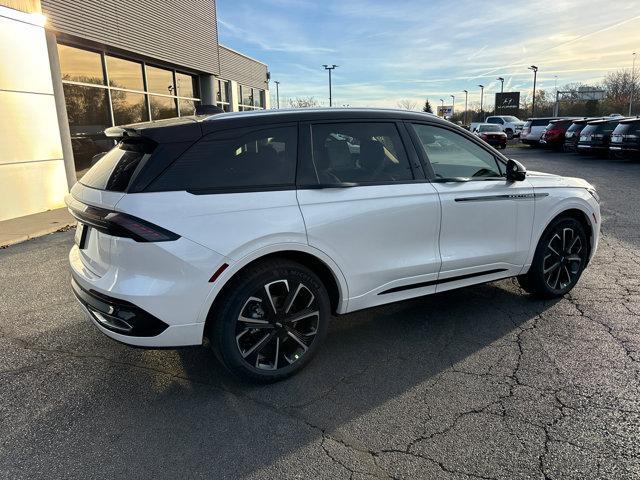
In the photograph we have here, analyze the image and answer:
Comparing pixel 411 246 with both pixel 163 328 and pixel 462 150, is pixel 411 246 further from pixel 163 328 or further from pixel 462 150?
pixel 163 328

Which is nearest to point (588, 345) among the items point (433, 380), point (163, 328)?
point (433, 380)

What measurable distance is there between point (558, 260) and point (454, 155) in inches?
60.8

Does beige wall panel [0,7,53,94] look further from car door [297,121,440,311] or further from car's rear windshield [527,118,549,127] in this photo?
car's rear windshield [527,118,549,127]

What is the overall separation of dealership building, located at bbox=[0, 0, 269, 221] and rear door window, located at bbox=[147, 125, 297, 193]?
825 cm

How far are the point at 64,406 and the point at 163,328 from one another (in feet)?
2.98

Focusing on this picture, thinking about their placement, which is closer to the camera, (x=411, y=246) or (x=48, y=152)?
(x=411, y=246)

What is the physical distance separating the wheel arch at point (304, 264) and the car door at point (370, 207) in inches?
2.4

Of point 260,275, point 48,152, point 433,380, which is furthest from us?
point 48,152

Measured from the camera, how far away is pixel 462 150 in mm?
4055

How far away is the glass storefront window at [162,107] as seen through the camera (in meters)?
15.9

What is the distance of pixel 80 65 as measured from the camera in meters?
12.1

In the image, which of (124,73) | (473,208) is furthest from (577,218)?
(124,73)

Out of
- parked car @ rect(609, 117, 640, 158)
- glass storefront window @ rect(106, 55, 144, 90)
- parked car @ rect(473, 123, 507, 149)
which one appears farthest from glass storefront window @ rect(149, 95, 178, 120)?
parked car @ rect(473, 123, 507, 149)

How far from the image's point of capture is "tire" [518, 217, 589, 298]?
14.5 ft
